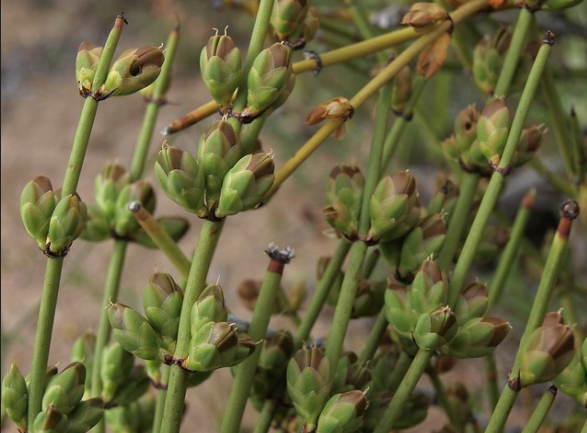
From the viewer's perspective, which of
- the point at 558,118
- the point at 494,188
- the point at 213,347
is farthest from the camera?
the point at 558,118

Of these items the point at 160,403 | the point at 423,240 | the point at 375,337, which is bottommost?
the point at 160,403

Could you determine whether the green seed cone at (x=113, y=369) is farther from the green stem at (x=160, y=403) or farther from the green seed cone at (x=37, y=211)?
the green seed cone at (x=37, y=211)

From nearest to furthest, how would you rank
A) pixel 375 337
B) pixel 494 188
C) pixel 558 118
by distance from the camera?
pixel 494 188
pixel 375 337
pixel 558 118

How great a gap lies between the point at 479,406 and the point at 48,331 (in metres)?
1.14

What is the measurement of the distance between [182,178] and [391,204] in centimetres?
21

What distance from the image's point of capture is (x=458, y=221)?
33.3 inches

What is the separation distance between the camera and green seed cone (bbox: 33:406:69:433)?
2.25 ft

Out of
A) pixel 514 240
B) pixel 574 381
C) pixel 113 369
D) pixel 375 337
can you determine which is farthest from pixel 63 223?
pixel 514 240

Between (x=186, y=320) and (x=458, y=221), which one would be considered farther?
(x=458, y=221)

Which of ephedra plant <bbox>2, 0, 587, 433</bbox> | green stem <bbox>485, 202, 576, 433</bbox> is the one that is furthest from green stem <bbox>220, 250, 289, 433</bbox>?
green stem <bbox>485, 202, 576, 433</bbox>

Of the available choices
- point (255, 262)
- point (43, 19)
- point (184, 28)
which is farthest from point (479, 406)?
point (43, 19)

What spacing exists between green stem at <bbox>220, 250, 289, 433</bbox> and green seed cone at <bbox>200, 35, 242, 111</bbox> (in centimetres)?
16

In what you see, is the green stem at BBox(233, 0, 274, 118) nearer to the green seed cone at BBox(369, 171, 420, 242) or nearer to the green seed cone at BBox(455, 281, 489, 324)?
the green seed cone at BBox(369, 171, 420, 242)

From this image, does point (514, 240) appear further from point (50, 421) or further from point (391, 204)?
point (50, 421)
